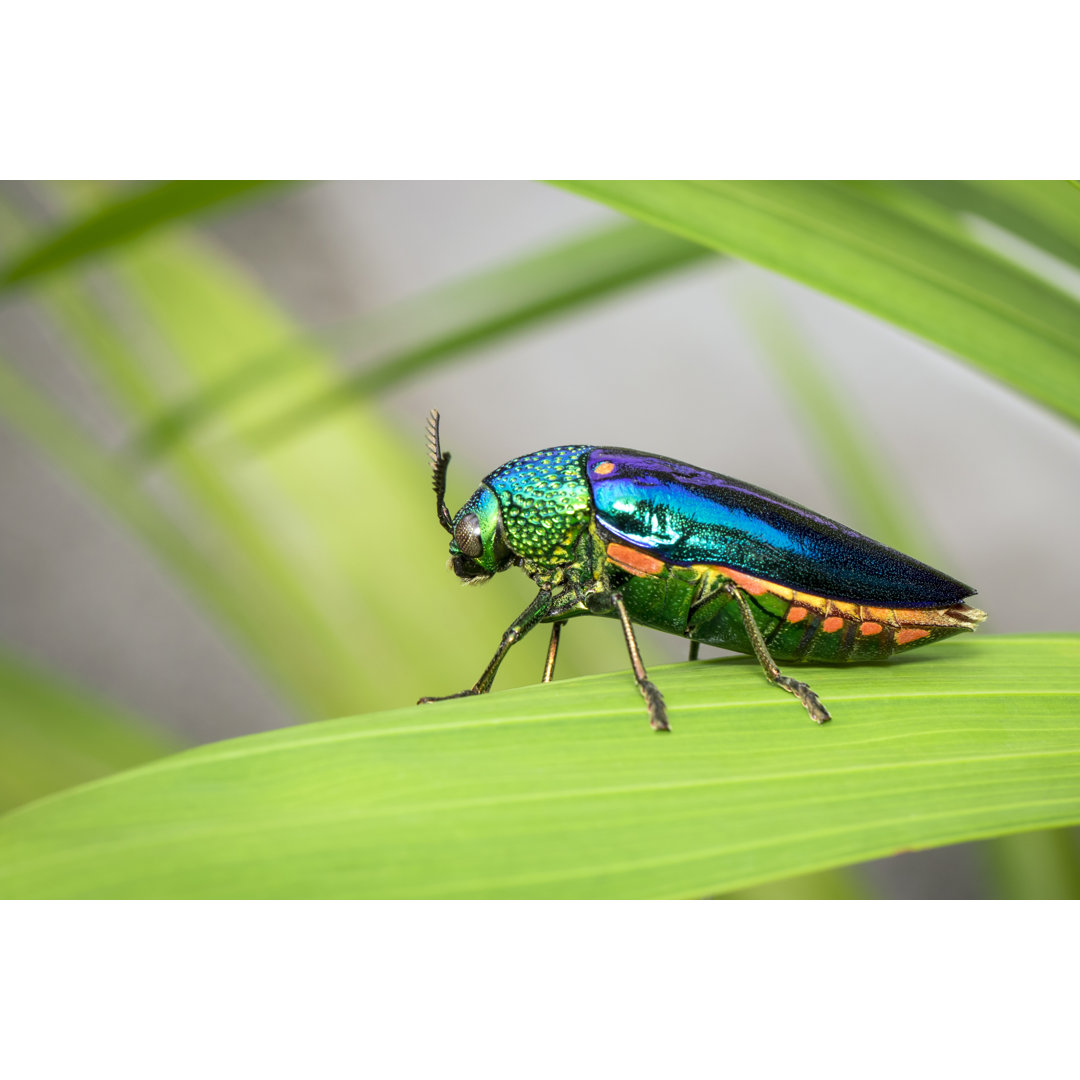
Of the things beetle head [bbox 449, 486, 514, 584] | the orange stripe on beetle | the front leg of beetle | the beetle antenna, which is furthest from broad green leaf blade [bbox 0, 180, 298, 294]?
the orange stripe on beetle

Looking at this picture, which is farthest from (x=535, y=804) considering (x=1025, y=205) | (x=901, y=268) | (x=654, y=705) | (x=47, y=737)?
(x=47, y=737)

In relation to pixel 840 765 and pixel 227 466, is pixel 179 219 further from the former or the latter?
pixel 840 765

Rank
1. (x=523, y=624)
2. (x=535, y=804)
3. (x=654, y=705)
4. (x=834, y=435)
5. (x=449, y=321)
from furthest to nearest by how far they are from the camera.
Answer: (x=834, y=435) → (x=449, y=321) → (x=523, y=624) → (x=654, y=705) → (x=535, y=804)

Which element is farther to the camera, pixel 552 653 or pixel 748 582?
pixel 552 653

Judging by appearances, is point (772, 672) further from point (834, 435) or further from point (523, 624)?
point (834, 435)

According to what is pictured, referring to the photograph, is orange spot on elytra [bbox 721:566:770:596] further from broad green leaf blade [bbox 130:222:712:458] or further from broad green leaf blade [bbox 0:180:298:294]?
broad green leaf blade [bbox 0:180:298:294]
